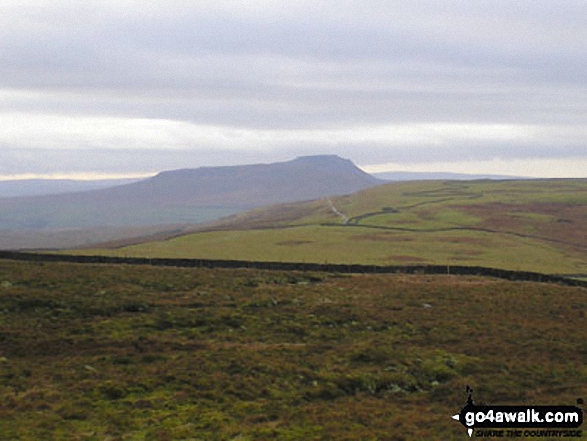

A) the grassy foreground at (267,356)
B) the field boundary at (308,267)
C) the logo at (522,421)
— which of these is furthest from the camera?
the field boundary at (308,267)

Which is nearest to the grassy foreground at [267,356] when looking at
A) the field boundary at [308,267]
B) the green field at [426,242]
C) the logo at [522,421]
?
the logo at [522,421]

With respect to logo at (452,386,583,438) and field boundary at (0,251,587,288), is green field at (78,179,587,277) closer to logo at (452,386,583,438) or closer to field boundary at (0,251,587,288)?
field boundary at (0,251,587,288)

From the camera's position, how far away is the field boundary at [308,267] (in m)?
62.5

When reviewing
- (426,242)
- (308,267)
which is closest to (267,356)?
(308,267)

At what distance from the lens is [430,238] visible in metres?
132

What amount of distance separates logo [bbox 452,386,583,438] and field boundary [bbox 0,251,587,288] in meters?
39.5

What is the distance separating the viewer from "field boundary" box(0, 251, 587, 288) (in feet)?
205

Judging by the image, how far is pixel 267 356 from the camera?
1259 inches

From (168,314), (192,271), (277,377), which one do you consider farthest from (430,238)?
(277,377)

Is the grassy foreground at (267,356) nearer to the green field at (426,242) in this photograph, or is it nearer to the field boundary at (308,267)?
the field boundary at (308,267)

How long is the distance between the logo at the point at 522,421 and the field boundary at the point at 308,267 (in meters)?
39.5

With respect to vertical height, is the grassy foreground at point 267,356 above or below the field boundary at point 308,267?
below

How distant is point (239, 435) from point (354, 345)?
14.1 metres

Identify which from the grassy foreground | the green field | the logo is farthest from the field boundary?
the logo
